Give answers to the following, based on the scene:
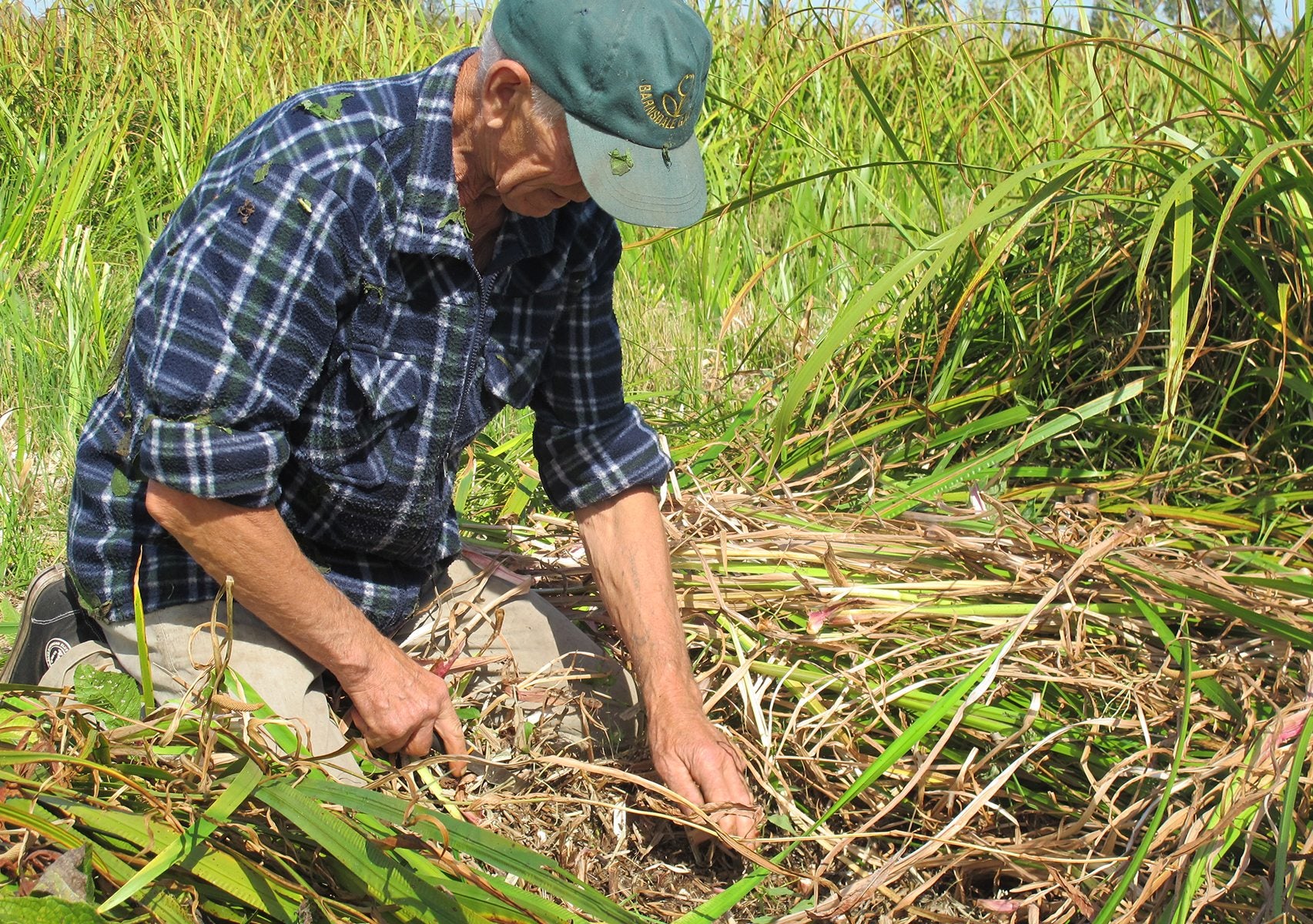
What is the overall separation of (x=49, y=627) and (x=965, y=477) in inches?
68.7

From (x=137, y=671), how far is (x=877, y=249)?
2625 millimetres

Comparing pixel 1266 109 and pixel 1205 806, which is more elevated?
pixel 1266 109

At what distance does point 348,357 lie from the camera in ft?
5.36

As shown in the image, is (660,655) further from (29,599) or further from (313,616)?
(29,599)

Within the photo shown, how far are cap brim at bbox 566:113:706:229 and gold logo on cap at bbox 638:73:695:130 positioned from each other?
38mm

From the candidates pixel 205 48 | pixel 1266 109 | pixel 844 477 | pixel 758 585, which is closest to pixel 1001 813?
pixel 758 585

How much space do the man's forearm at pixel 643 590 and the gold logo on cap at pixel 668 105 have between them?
0.68m

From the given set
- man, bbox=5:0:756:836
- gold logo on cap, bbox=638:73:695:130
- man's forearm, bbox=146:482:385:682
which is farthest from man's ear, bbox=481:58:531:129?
man's forearm, bbox=146:482:385:682

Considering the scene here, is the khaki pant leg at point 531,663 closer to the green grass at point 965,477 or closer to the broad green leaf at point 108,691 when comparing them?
the green grass at point 965,477

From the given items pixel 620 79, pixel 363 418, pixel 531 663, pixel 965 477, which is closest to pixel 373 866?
pixel 363 418

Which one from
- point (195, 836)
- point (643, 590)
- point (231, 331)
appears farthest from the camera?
point (643, 590)

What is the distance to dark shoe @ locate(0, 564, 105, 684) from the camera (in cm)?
180

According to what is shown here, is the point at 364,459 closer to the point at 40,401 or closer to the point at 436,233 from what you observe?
the point at 436,233

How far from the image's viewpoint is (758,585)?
2.08 m
